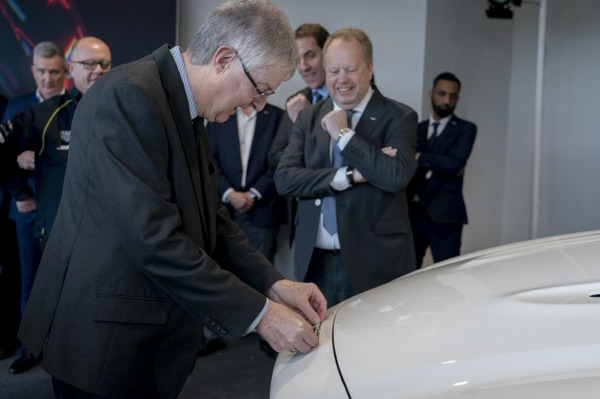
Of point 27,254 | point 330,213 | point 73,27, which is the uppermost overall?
point 73,27

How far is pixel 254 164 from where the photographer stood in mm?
4566

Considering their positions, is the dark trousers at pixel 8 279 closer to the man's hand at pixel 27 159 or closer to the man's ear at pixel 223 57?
the man's hand at pixel 27 159

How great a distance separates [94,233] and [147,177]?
20 cm

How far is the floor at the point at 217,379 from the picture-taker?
372 centimetres

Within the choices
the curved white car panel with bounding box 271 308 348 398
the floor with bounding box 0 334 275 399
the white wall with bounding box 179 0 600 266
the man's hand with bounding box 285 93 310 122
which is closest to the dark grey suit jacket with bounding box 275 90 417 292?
the man's hand with bounding box 285 93 310 122

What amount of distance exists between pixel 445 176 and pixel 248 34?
3420 mm

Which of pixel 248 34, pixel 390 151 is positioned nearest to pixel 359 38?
pixel 390 151

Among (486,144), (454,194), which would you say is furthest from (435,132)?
(486,144)

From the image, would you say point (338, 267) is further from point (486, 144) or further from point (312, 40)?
point (486, 144)

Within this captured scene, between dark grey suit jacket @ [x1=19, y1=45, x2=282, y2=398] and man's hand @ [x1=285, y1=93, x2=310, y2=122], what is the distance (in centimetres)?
239

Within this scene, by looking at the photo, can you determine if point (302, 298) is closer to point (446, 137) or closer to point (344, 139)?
point (344, 139)

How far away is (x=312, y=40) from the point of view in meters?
4.32

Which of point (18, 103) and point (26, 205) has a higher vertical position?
point (18, 103)

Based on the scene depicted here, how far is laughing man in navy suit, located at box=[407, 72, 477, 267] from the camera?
15.9 feet
